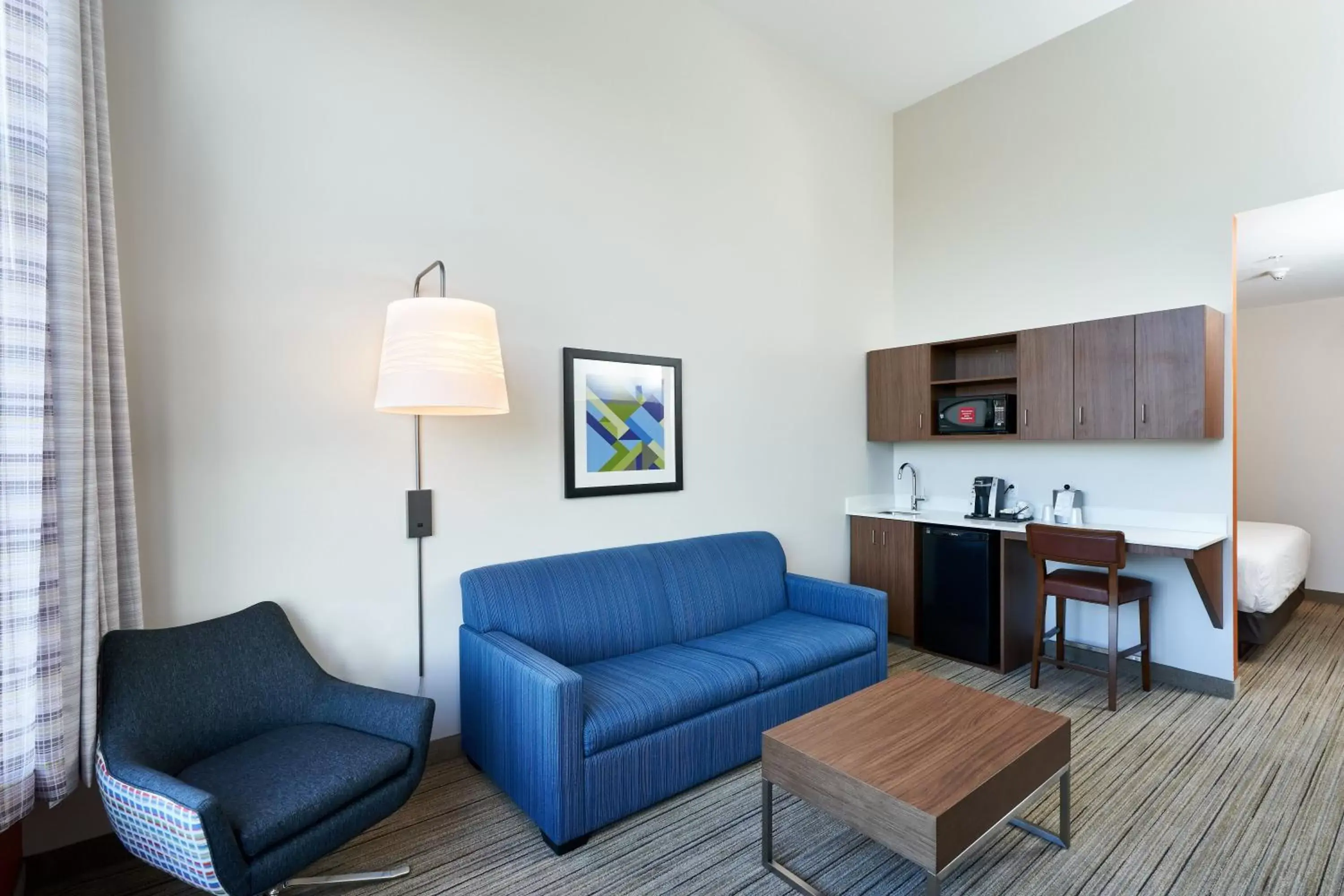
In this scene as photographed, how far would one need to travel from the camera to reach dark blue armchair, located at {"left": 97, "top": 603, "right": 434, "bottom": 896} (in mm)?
1488

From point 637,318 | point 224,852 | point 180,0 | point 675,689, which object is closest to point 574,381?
point 637,318

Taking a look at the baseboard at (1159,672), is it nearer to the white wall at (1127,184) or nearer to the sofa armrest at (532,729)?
the white wall at (1127,184)

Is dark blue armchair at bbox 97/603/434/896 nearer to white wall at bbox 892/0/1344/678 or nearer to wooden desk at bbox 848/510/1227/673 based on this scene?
wooden desk at bbox 848/510/1227/673

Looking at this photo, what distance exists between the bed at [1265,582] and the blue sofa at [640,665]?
2.29 metres

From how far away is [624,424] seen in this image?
325 centimetres

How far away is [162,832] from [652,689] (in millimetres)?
1430

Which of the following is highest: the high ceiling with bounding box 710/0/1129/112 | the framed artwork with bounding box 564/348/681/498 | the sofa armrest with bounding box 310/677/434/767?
the high ceiling with bounding box 710/0/1129/112

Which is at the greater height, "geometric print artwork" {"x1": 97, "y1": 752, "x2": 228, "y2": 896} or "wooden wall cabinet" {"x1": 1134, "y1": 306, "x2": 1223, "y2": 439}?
"wooden wall cabinet" {"x1": 1134, "y1": 306, "x2": 1223, "y2": 439}

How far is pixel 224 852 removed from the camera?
1.45 metres

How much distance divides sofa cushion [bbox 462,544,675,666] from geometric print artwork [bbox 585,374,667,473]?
0.46 meters

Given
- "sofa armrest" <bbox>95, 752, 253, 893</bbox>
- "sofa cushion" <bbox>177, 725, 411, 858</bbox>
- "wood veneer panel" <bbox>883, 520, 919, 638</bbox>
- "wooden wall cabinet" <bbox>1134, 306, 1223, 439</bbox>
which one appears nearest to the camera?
"sofa armrest" <bbox>95, 752, 253, 893</bbox>

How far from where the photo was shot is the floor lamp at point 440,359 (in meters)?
2.15

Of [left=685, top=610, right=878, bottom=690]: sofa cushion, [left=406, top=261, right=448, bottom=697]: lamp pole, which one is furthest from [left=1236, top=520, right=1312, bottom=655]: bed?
[left=406, top=261, right=448, bottom=697]: lamp pole

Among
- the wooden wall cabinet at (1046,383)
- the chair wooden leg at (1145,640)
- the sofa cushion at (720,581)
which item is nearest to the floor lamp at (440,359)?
the sofa cushion at (720,581)
